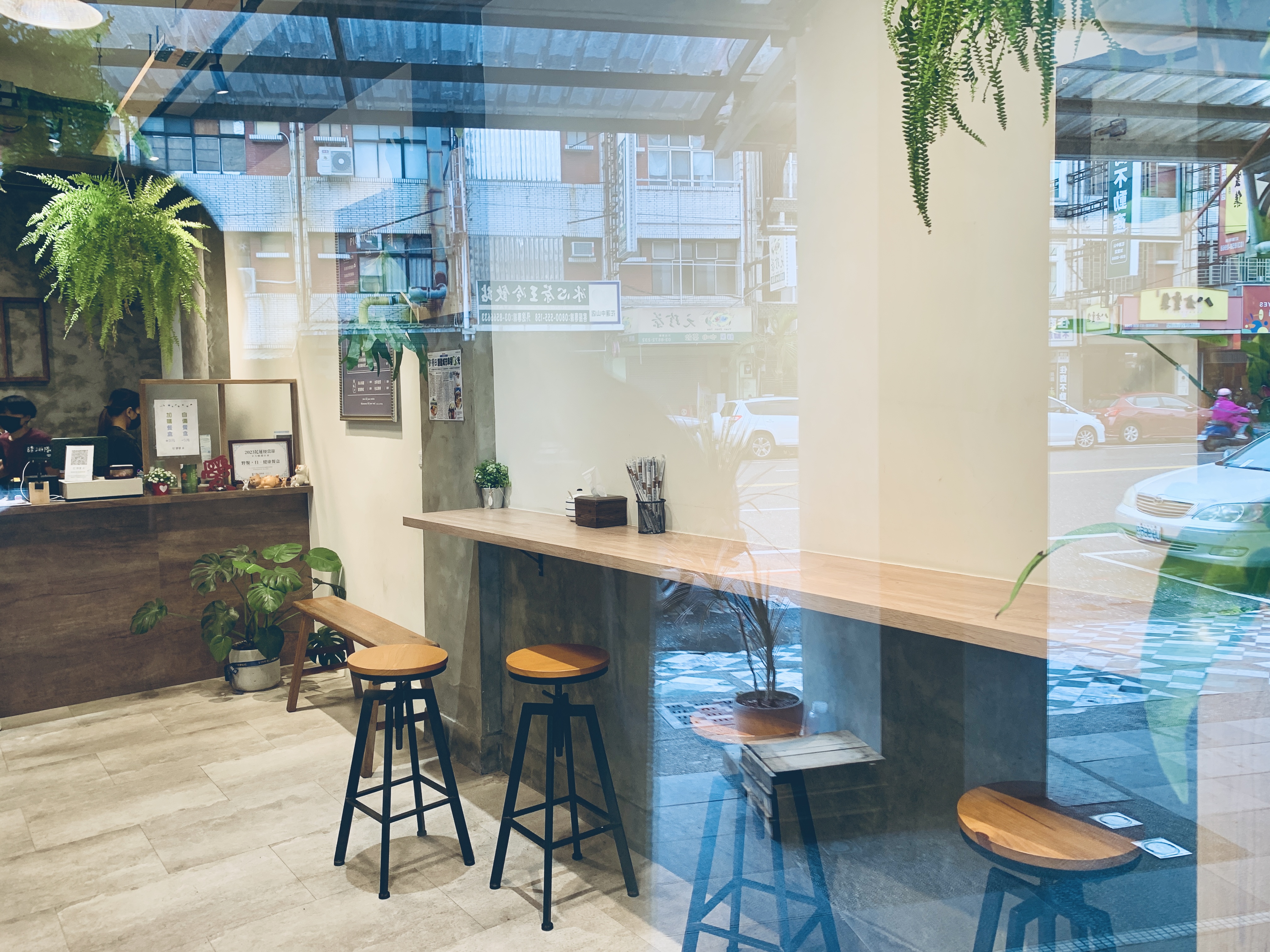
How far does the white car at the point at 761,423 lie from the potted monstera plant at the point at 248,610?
3.09 metres

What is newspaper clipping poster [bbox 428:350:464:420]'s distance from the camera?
11.6 ft

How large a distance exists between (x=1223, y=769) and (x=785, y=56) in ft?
5.69

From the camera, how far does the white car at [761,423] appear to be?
2213 millimetres

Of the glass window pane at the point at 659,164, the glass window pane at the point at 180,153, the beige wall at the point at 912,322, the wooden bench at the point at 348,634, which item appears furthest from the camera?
the glass window pane at the point at 180,153

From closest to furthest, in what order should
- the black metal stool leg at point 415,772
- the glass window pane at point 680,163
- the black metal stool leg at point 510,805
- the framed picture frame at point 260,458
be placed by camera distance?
the glass window pane at point 680,163 → the black metal stool leg at point 510,805 → the black metal stool leg at point 415,772 → the framed picture frame at point 260,458

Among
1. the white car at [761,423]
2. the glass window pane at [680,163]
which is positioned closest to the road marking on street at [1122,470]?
the white car at [761,423]

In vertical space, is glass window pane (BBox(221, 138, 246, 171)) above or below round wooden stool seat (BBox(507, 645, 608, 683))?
above

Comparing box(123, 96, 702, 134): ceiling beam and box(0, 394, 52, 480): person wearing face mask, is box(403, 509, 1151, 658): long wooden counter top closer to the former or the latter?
box(123, 96, 702, 134): ceiling beam

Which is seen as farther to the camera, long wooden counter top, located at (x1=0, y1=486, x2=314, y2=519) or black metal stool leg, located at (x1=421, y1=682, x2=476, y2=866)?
long wooden counter top, located at (x1=0, y1=486, x2=314, y2=519)

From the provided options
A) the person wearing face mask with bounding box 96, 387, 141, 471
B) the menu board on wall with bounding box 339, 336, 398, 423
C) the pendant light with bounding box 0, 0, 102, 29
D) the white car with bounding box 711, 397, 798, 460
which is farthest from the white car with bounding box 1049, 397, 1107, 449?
the person wearing face mask with bounding box 96, 387, 141, 471

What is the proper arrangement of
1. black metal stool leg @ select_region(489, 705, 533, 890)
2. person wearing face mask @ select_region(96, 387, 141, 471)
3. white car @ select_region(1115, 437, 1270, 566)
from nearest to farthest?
white car @ select_region(1115, 437, 1270, 566) → black metal stool leg @ select_region(489, 705, 533, 890) → person wearing face mask @ select_region(96, 387, 141, 471)

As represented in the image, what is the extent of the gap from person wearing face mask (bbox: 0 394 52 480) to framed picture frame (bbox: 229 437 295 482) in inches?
34.8

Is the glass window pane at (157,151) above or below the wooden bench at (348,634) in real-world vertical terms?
above

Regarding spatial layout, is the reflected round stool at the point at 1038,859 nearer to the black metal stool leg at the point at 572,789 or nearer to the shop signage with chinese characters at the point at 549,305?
the black metal stool leg at the point at 572,789
